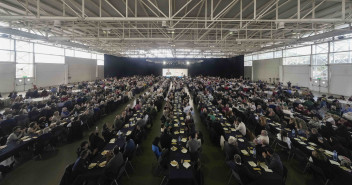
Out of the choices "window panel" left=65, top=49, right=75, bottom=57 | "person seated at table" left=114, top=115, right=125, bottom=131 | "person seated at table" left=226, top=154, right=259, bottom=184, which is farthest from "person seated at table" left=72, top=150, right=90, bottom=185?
"window panel" left=65, top=49, right=75, bottom=57

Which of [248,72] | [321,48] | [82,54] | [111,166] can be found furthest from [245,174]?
[248,72]

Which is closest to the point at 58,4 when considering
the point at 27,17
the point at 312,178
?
the point at 27,17

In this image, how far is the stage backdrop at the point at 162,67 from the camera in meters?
32.4

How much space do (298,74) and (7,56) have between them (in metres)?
34.2

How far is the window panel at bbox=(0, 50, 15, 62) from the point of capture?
54.0ft

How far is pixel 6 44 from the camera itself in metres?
16.5

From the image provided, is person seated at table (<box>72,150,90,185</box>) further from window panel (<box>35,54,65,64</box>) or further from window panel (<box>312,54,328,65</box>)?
window panel (<box>312,54,328,65</box>)

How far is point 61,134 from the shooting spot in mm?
7215

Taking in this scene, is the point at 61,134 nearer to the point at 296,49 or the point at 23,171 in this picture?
the point at 23,171

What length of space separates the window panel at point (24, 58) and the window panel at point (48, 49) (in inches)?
46.1

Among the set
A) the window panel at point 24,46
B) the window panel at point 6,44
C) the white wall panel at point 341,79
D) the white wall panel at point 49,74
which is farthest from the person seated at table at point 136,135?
the white wall panel at point 49,74

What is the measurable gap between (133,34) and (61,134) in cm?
1389

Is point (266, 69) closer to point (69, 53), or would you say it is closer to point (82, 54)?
point (82, 54)

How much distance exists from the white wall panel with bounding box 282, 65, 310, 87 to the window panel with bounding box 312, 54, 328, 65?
1131mm
